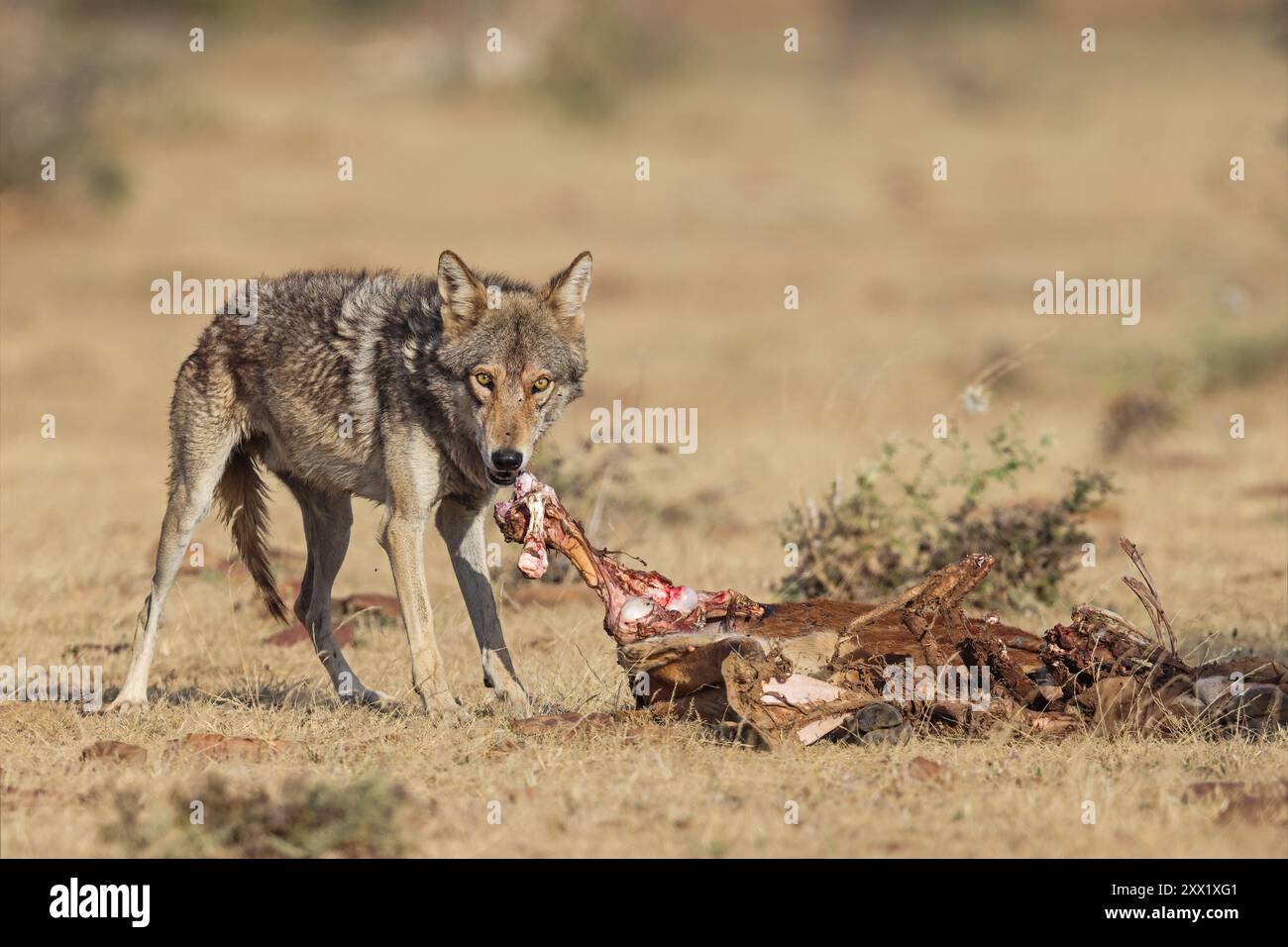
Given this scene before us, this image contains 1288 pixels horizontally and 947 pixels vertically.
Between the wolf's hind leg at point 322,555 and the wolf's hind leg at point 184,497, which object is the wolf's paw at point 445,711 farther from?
the wolf's hind leg at point 184,497

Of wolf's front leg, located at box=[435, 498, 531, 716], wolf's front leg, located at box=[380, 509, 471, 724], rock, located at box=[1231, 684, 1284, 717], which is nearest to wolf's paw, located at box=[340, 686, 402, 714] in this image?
wolf's front leg, located at box=[380, 509, 471, 724]

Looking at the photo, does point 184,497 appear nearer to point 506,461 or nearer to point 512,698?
point 512,698

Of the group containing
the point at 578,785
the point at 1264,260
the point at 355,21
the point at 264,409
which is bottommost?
the point at 578,785

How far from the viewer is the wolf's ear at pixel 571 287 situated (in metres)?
7.45

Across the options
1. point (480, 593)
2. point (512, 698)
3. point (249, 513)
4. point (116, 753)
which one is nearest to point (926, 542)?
point (480, 593)

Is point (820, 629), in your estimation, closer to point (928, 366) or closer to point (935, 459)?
point (935, 459)

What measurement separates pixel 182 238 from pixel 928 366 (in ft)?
45.8

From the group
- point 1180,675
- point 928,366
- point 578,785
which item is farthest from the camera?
point 928,366

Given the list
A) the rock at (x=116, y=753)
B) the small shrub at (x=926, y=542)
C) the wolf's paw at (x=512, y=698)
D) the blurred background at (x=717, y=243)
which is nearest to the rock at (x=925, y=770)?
the wolf's paw at (x=512, y=698)

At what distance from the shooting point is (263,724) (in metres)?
6.93

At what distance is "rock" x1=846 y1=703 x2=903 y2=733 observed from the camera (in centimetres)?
634

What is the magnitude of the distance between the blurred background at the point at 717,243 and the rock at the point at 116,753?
2979 millimetres

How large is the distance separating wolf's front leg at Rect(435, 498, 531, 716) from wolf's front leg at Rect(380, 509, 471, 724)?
24 cm

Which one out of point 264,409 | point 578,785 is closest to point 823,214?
point 264,409
